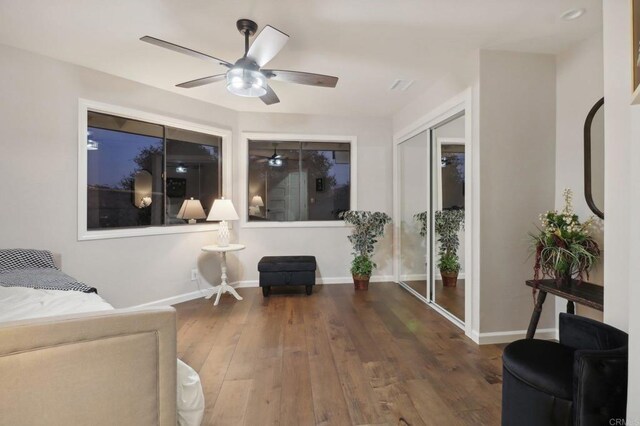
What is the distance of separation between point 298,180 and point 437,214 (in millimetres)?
2230

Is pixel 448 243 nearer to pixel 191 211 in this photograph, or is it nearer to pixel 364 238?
pixel 364 238

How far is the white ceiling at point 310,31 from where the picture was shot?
2.04m

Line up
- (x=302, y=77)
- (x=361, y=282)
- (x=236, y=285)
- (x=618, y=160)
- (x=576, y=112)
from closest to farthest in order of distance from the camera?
1. (x=618, y=160)
2. (x=302, y=77)
3. (x=576, y=112)
4. (x=361, y=282)
5. (x=236, y=285)

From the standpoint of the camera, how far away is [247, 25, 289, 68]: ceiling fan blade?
191 cm

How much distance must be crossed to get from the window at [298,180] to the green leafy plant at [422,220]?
112 centimetres

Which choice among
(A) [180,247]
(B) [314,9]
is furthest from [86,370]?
(A) [180,247]

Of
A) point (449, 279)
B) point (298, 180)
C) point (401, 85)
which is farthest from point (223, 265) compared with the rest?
point (401, 85)

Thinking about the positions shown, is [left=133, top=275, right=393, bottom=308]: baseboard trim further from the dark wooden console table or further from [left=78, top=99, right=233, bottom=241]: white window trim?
the dark wooden console table

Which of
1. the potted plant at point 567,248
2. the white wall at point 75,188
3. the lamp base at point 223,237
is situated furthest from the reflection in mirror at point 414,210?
the lamp base at point 223,237

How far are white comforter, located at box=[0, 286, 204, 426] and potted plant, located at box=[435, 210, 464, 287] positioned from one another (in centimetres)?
285

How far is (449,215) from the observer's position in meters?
3.33

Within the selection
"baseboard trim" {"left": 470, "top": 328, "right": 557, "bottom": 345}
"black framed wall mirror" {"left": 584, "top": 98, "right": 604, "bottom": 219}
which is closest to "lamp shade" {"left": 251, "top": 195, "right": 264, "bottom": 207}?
"baseboard trim" {"left": 470, "top": 328, "right": 557, "bottom": 345}

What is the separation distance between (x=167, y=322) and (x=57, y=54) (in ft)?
10.2

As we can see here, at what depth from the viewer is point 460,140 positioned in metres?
2.99
